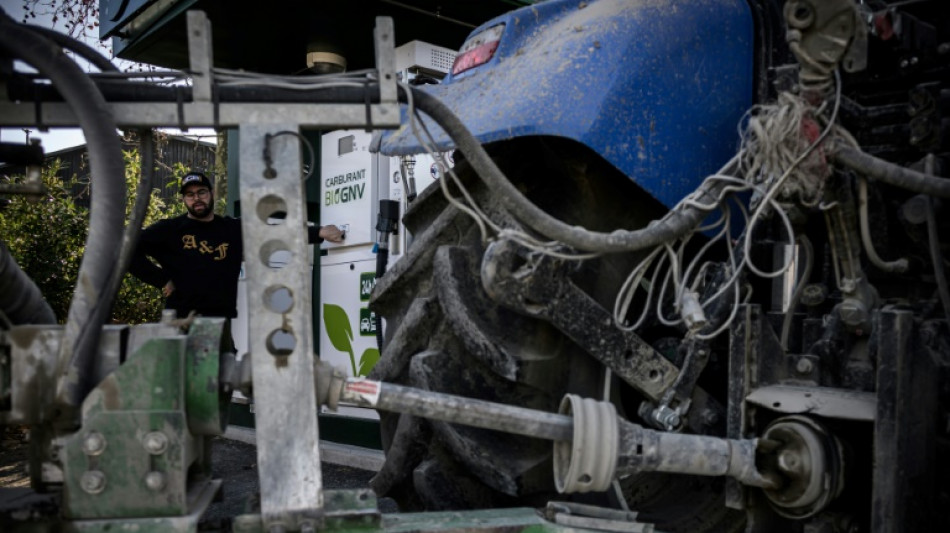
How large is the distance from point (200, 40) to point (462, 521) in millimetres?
1041

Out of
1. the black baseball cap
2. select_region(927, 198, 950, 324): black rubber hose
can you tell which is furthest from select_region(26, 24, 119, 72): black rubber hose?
the black baseball cap

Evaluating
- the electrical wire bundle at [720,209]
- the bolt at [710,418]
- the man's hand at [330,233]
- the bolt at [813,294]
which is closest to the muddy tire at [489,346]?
the electrical wire bundle at [720,209]

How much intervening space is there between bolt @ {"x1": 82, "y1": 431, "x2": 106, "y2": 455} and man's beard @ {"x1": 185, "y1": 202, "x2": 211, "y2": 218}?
10.0 ft

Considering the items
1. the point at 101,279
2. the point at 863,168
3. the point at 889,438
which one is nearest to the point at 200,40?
the point at 101,279

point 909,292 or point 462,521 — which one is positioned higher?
point 909,292

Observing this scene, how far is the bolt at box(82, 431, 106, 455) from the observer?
1.46m

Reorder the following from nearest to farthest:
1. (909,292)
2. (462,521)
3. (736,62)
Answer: (462,521)
(909,292)
(736,62)

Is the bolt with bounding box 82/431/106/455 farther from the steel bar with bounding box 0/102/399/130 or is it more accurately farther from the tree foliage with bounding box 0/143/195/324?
the tree foliage with bounding box 0/143/195/324

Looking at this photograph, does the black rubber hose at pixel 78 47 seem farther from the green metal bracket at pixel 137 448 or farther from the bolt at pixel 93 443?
the bolt at pixel 93 443

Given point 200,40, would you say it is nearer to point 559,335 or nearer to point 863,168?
point 559,335

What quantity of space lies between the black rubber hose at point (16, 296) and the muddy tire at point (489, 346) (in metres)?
0.81

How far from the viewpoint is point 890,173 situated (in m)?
1.84

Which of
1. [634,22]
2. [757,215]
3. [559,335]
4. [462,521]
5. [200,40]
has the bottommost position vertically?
[462,521]

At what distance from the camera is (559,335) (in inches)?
81.3
